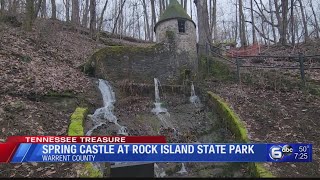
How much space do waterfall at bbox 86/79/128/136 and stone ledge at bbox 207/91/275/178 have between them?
3676 mm

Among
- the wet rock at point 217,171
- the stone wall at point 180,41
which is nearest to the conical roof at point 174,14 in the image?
the stone wall at point 180,41

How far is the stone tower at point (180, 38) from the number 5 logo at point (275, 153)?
1052 centimetres

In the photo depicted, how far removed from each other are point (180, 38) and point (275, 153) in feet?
39.1

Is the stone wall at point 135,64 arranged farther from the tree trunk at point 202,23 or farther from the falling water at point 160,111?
the tree trunk at point 202,23

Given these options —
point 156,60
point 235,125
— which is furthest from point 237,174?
point 156,60

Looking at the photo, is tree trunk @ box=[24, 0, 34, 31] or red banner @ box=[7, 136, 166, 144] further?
tree trunk @ box=[24, 0, 34, 31]

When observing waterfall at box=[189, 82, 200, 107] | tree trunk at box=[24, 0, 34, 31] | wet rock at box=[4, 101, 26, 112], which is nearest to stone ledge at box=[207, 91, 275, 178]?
waterfall at box=[189, 82, 200, 107]

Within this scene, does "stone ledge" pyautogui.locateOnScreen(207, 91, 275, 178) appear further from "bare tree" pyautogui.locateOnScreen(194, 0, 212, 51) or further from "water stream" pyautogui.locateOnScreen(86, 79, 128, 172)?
"bare tree" pyautogui.locateOnScreen(194, 0, 212, 51)

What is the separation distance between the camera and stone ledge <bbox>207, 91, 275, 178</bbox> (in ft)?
23.3

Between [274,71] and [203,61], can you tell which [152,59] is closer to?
[203,61]

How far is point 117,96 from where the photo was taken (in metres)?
13.3

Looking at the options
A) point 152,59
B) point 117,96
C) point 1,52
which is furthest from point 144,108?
point 1,52

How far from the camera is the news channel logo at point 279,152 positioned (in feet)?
17.9

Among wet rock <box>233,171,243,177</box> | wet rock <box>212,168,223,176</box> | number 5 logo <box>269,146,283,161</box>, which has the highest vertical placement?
number 5 logo <box>269,146,283,161</box>
